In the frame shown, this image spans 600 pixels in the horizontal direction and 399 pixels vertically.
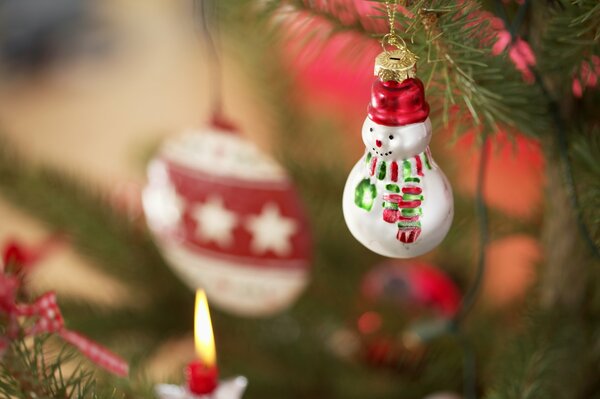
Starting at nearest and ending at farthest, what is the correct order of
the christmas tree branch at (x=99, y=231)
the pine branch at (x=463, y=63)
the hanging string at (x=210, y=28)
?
the pine branch at (x=463, y=63), the hanging string at (x=210, y=28), the christmas tree branch at (x=99, y=231)

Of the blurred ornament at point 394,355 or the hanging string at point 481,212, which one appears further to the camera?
the blurred ornament at point 394,355

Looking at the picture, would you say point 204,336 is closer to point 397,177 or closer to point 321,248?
point 397,177

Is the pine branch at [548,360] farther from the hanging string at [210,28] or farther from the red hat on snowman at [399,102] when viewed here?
the hanging string at [210,28]

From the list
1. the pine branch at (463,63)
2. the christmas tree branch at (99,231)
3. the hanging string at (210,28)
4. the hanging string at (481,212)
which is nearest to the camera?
the pine branch at (463,63)

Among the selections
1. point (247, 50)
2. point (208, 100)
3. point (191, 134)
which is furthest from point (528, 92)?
point (208, 100)

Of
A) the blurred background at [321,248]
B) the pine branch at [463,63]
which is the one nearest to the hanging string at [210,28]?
the blurred background at [321,248]

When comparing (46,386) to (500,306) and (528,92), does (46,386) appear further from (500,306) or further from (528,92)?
(500,306)

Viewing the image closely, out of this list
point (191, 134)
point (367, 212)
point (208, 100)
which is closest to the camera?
point (367, 212)
